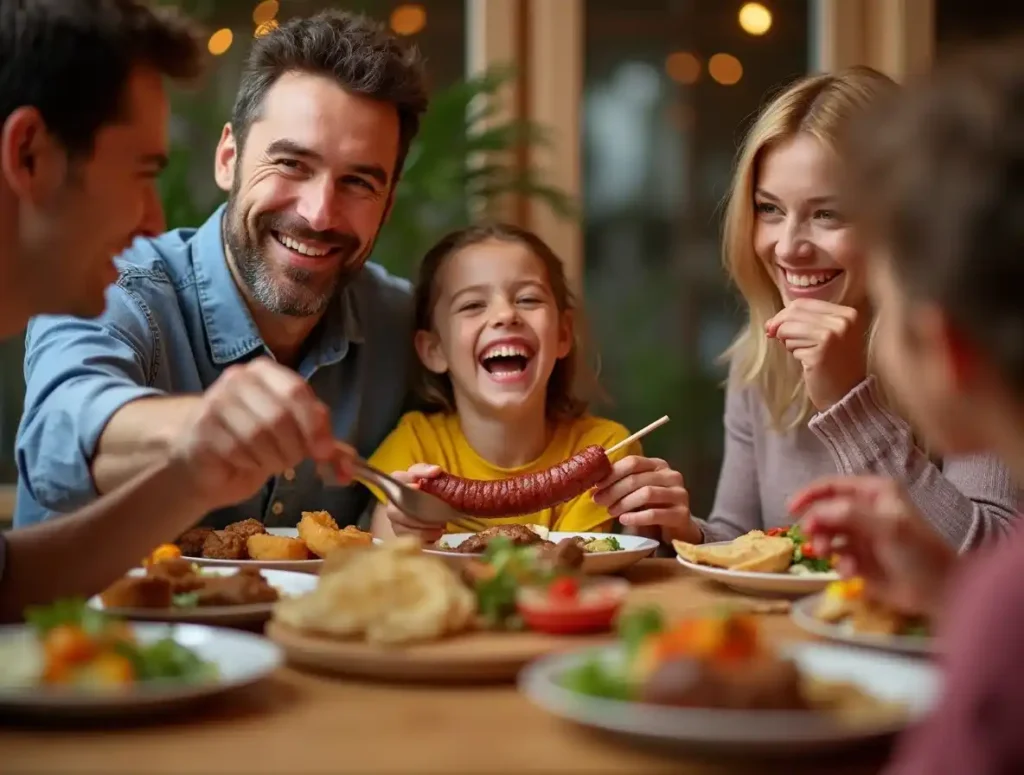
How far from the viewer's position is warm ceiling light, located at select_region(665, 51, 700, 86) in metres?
5.62

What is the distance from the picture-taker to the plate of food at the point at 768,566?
2.12 metres

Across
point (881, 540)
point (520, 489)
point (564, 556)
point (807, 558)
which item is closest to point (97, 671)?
point (564, 556)

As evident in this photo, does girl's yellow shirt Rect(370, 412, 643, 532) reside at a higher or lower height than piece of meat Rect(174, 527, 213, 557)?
higher

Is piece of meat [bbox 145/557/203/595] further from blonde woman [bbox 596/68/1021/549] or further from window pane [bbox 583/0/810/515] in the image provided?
window pane [bbox 583/0/810/515]

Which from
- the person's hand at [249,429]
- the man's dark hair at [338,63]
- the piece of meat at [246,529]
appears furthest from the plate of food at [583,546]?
the man's dark hair at [338,63]

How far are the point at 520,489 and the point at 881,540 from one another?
1.17 metres

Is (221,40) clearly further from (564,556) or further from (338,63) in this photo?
(564,556)

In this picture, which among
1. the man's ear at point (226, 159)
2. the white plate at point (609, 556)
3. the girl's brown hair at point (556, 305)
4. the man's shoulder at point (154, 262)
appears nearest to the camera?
the white plate at point (609, 556)

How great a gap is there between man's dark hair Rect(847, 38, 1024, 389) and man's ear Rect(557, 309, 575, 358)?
237 centimetres

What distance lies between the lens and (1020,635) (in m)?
1.03

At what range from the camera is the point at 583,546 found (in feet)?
8.09

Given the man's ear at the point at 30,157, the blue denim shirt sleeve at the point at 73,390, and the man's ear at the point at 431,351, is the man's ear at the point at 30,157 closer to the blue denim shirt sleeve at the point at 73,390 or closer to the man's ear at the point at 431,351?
the blue denim shirt sleeve at the point at 73,390

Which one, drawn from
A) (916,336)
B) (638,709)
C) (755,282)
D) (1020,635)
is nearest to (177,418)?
(638,709)

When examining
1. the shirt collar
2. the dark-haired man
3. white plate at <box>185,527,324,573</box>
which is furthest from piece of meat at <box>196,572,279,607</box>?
the shirt collar
